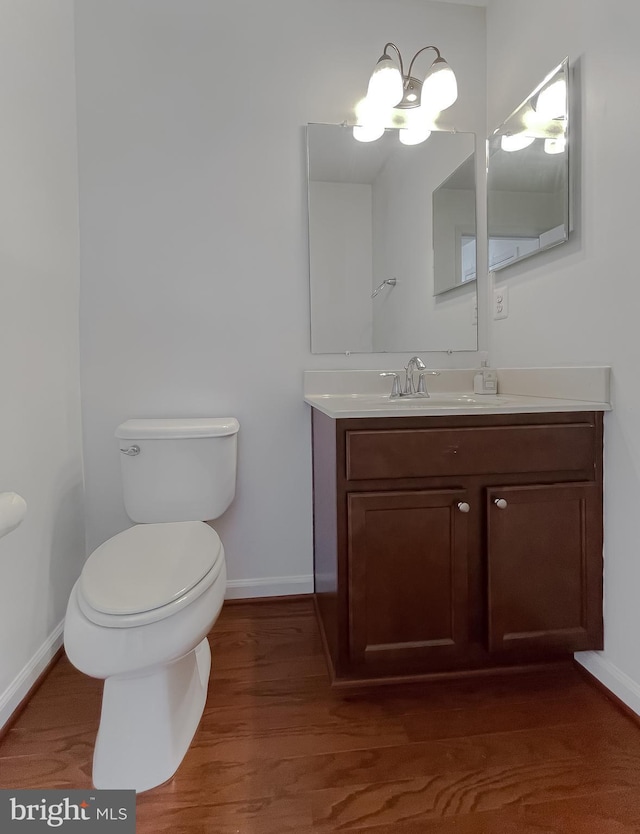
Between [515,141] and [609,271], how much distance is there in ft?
2.47

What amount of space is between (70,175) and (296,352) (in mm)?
1037

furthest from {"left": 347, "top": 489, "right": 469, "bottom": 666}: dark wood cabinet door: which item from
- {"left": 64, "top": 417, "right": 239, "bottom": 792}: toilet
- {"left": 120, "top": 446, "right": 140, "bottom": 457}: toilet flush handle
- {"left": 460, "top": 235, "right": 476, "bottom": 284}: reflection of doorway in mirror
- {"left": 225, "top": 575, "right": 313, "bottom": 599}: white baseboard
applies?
{"left": 460, "top": 235, "right": 476, "bottom": 284}: reflection of doorway in mirror

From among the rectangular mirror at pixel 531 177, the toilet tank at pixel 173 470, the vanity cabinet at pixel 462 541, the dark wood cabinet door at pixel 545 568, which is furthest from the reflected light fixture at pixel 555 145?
the toilet tank at pixel 173 470

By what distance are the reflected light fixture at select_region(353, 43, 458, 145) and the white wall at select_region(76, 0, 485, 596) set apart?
A: 10cm

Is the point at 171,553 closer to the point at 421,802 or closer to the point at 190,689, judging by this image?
the point at 190,689

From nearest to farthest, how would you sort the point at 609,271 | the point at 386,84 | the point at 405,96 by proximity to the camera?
the point at 609,271
the point at 386,84
the point at 405,96

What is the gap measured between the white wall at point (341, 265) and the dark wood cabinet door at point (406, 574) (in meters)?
0.79

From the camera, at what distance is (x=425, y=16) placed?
185 centimetres

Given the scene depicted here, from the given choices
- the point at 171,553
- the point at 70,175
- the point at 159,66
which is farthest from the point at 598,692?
the point at 159,66

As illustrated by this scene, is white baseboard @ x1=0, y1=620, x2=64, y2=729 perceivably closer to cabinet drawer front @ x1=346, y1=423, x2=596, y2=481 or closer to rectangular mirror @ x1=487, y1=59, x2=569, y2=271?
cabinet drawer front @ x1=346, y1=423, x2=596, y2=481

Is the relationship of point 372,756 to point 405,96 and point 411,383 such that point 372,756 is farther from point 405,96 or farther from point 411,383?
point 405,96

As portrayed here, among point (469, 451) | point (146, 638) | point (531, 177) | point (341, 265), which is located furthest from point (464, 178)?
point (146, 638)

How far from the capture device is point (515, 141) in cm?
170

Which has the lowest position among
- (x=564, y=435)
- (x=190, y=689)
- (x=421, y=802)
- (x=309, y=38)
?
(x=421, y=802)
